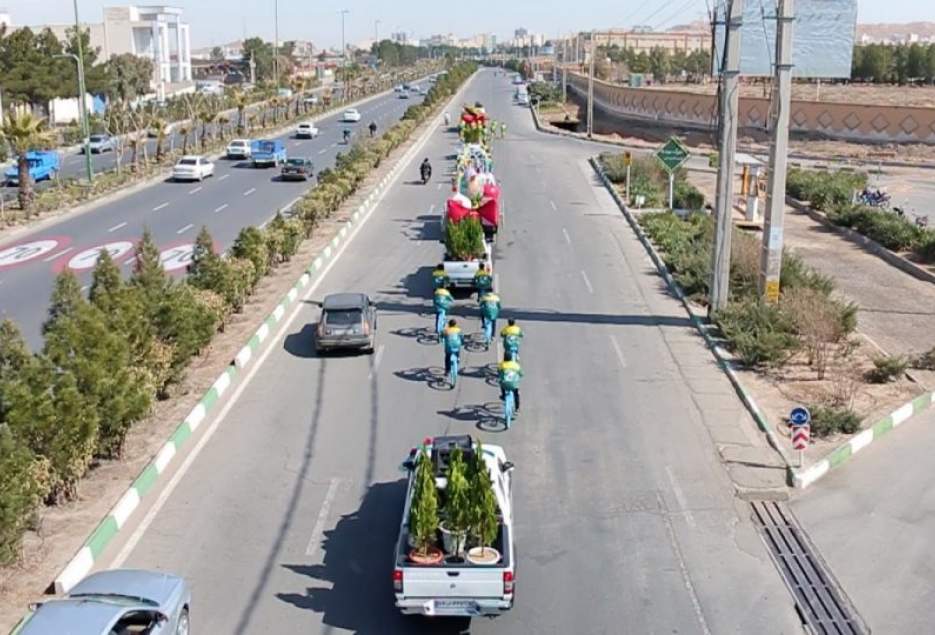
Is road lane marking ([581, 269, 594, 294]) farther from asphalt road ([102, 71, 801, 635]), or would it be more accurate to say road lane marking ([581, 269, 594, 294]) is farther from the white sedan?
the white sedan

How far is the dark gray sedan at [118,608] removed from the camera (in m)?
9.45

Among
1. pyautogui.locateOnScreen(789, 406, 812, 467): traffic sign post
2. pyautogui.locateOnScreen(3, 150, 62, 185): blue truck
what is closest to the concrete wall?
pyautogui.locateOnScreen(3, 150, 62, 185): blue truck

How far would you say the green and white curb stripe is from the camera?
1540 cm

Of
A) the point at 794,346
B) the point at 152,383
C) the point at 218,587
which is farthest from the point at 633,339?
the point at 218,587

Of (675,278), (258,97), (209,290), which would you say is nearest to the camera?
(209,290)

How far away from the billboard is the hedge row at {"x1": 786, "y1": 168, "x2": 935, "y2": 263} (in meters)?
11.0

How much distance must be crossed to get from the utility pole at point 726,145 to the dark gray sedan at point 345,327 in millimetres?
7814

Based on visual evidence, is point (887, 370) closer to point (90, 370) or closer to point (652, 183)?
point (90, 370)

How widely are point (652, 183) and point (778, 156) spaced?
24363 mm

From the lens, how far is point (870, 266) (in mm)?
32938

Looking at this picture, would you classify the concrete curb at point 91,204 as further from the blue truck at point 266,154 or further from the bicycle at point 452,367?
the bicycle at point 452,367

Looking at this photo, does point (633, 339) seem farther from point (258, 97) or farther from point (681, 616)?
point (258, 97)

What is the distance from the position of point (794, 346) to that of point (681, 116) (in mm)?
78661

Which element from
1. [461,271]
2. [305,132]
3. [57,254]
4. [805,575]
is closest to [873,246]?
[461,271]
